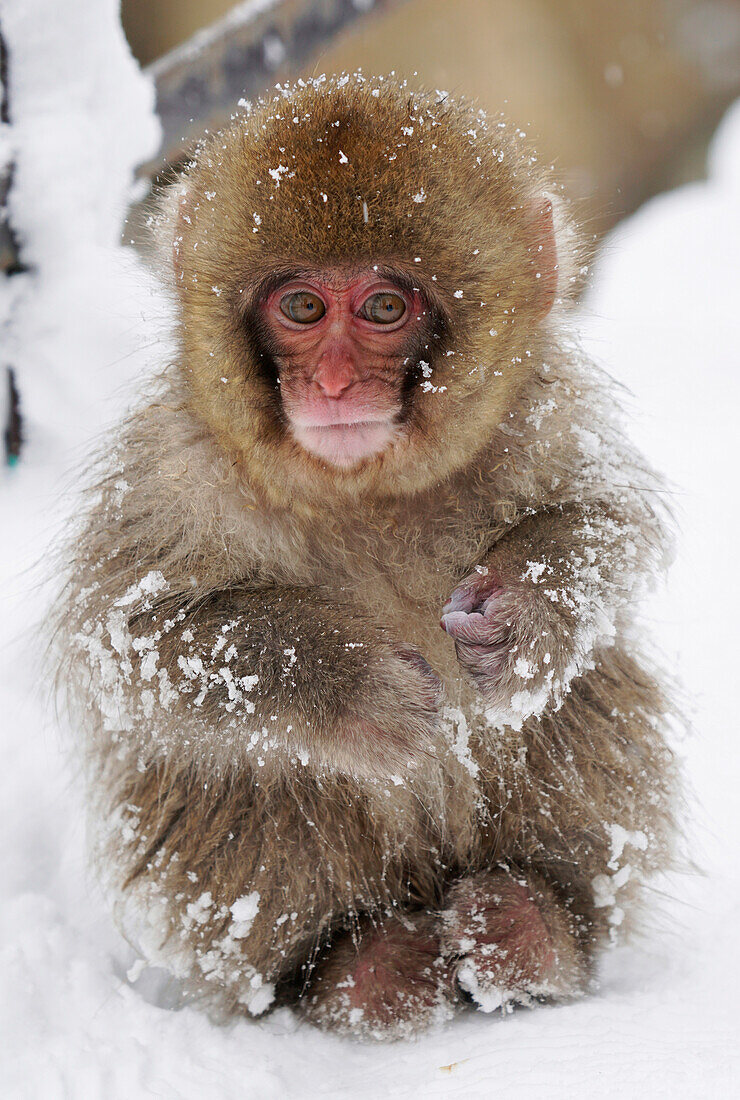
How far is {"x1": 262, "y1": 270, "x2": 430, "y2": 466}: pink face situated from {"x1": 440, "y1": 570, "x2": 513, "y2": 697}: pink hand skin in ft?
1.11

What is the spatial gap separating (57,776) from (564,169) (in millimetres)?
1877

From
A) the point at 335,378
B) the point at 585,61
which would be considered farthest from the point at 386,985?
the point at 585,61

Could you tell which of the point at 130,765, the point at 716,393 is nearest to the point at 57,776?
the point at 130,765

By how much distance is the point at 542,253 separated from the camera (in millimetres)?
1918

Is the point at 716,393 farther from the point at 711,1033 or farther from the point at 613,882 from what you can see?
the point at 711,1033

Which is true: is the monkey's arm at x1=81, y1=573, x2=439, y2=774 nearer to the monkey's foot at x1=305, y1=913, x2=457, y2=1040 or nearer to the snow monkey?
the snow monkey

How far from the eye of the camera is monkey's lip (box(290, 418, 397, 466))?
1782 millimetres

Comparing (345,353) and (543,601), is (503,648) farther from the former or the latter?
(345,353)

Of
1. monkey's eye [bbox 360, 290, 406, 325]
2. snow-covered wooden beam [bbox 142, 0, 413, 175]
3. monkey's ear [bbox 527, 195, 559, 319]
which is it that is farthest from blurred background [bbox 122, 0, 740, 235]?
monkey's eye [bbox 360, 290, 406, 325]

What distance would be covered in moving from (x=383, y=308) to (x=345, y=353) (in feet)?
0.38

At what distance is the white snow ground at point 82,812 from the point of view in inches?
65.1

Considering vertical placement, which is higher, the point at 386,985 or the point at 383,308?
the point at 383,308

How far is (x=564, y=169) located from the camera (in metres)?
2.36

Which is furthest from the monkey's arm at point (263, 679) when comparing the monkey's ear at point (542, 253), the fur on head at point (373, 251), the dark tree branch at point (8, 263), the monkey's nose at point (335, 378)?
the dark tree branch at point (8, 263)
